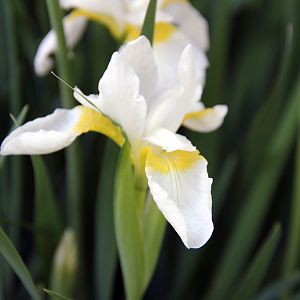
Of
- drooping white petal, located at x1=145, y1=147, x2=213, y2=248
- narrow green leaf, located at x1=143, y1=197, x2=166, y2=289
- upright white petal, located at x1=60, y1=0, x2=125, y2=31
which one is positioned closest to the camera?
drooping white petal, located at x1=145, y1=147, x2=213, y2=248

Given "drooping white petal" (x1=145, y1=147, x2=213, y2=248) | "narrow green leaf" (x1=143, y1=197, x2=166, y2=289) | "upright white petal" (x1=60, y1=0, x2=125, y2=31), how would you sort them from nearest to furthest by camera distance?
"drooping white petal" (x1=145, y1=147, x2=213, y2=248)
"narrow green leaf" (x1=143, y1=197, x2=166, y2=289)
"upright white petal" (x1=60, y1=0, x2=125, y2=31)

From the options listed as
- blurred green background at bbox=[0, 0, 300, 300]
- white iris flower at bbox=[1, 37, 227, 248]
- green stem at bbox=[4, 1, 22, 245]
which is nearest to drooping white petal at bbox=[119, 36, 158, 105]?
white iris flower at bbox=[1, 37, 227, 248]

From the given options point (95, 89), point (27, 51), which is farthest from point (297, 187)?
point (27, 51)

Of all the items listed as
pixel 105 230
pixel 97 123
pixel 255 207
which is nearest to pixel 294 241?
pixel 255 207

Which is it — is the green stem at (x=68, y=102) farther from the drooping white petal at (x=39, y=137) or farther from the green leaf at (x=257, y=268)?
the green leaf at (x=257, y=268)

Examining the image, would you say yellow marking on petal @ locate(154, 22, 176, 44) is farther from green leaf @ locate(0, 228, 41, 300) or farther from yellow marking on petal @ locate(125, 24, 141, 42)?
green leaf @ locate(0, 228, 41, 300)

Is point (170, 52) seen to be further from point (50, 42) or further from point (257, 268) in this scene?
point (257, 268)

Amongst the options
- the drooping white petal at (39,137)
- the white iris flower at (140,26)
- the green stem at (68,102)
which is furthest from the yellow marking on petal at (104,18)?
the drooping white petal at (39,137)
